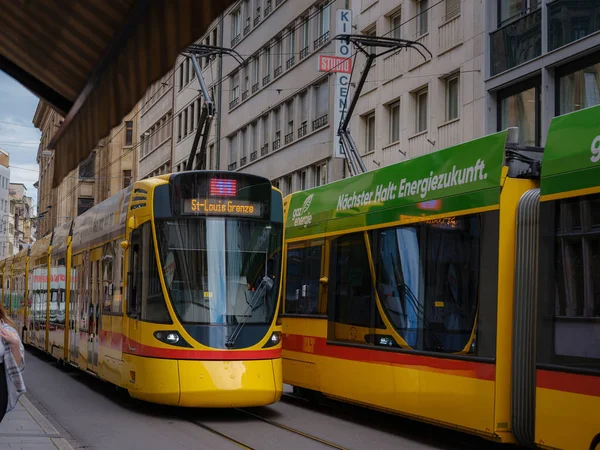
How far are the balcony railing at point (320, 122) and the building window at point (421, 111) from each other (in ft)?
21.9

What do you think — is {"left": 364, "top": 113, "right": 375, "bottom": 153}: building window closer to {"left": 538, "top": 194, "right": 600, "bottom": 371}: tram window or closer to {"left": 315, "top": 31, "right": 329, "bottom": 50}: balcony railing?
{"left": 315, "top": 31, "right": 329, "bottom": 50}: balcony railing

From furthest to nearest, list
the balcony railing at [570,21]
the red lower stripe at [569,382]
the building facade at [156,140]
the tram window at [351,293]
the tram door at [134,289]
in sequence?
the building facade at [156,140] < the balcony railing at [570,21] < the tram door at [134,289] < the tram window at [351,293] < the red lower stripe at [569,382]

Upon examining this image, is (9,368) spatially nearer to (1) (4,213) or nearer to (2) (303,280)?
(2) (303,280)

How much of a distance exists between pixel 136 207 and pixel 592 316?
7816 mm

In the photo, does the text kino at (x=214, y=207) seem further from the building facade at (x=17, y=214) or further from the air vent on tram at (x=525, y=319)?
the building facade at (x=17, y=214)

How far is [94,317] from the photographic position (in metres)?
17.9

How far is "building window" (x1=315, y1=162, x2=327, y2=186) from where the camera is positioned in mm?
36531

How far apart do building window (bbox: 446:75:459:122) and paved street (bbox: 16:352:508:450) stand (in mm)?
12816

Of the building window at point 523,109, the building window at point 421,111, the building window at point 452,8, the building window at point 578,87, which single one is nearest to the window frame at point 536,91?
the building window at point 523,109

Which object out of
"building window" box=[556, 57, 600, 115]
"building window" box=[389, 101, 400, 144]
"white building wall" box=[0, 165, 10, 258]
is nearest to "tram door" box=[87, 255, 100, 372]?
"building window" box=[556, 57, 600, 115]

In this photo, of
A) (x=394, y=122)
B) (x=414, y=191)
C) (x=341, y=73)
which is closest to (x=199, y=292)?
(x=414, y=191)

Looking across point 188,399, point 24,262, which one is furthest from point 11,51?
point 24,262

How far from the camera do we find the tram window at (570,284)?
8828 millimetres

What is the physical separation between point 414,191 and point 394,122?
19658mm
